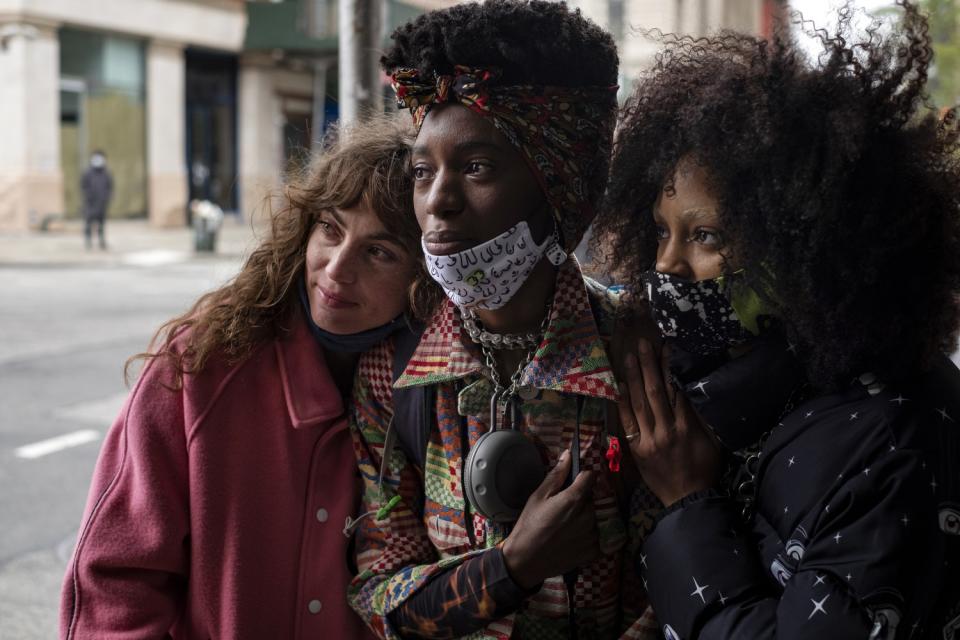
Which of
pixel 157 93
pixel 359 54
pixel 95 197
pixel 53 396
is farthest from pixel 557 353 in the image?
pixel 157 93

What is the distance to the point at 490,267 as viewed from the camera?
6.88ft

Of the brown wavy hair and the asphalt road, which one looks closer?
the brown wavy hair

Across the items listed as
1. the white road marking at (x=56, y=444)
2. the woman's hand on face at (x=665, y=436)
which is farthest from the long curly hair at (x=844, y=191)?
the white road marking at (x=56, y=444)

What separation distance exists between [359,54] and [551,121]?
1992mm

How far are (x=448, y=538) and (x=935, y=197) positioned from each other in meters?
1.13

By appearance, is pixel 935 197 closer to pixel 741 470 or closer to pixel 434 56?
pixel 741 470

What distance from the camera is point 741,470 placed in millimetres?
1927

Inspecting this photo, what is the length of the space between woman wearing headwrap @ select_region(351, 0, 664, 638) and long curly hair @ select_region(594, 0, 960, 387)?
1.08 ft

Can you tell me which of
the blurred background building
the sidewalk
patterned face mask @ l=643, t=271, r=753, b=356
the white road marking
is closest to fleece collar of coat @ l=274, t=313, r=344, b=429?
patterned face mask @ l=643, t=271, r=753, b=356

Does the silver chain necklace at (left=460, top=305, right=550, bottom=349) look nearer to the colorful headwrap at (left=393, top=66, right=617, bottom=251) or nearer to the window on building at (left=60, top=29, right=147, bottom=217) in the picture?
the colorful headwrap at (left=393, top=66, right=617, bottom=251)

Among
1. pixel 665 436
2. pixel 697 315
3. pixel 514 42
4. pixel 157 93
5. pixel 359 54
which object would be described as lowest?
pixel 665 436

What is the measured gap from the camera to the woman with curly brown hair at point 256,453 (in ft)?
7.38

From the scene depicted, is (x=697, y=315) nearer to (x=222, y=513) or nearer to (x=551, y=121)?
(x=551, y=121)

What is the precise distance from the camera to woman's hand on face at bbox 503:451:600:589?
2.00m
